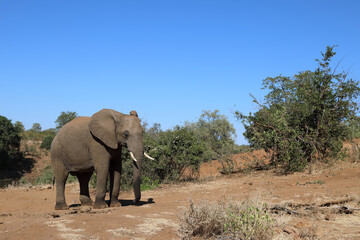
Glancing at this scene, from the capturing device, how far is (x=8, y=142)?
36.8 metres

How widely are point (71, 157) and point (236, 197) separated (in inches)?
187

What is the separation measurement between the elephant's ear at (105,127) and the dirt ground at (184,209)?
1695mm

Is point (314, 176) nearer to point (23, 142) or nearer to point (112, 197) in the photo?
point (112, 197)

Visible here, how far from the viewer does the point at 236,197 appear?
10.1 m

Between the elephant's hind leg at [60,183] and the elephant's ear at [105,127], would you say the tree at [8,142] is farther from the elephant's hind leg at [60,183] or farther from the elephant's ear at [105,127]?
the elephant's ear at [105,127]

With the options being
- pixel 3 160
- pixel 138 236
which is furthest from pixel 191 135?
pixel 3 160

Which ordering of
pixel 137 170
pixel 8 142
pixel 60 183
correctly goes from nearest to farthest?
pixel 137 170 → pixel 60 183 → pixel 8 142

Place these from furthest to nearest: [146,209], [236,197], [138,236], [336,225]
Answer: [236,197], [146,209], [336,225], [138,236]

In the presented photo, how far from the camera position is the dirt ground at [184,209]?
5.88 m

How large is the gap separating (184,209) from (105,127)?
307 centimetres

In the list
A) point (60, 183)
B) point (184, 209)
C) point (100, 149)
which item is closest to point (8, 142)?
point (60, 183)

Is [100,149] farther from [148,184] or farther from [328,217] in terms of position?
[148,184]

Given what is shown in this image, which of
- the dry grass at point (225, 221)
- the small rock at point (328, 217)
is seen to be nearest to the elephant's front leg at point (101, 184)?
the dry grass at point (225, 221)

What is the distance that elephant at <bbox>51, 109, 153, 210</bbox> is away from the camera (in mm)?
8656
